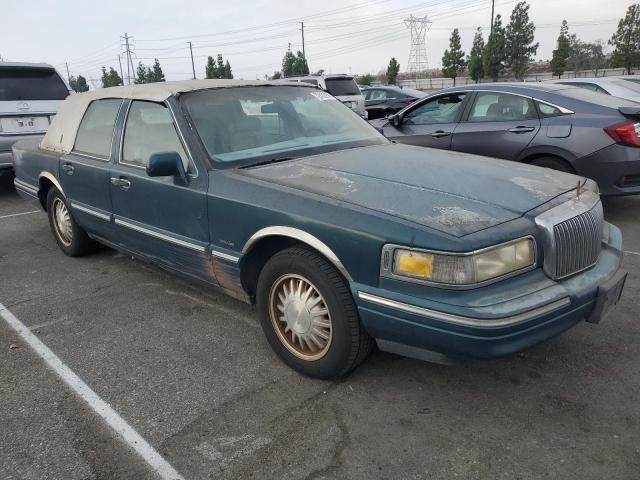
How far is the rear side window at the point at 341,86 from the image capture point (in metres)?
13.8

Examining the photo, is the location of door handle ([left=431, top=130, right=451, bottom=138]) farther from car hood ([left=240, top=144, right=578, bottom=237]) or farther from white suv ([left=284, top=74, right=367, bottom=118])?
white suv ([left=284, top=74, right=367, bottom=118])

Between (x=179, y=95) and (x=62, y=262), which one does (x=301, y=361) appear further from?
(x=62, y=262)

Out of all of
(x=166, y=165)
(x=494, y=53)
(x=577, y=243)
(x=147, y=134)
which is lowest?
(x=577, y=243)

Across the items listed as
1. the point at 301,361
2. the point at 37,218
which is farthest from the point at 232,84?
the point at 37,218

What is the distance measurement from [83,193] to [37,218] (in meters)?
3.05

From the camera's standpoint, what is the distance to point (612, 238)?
9.94 ft

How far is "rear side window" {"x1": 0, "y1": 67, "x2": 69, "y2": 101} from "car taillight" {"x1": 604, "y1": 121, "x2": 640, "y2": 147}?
25.5 feet

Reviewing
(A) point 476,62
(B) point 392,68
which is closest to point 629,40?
(A) point 476,62

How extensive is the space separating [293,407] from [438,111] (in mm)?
5090

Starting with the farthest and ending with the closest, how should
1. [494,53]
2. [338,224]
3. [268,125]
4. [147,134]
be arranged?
1. [494,53]
2. [147,134]
3. [268,125]
4. [338,224]

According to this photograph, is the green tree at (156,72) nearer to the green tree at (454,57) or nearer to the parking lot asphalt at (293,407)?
the green tree at (454,57)

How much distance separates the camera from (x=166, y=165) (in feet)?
10.3

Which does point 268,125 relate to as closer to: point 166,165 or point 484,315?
point 166,165

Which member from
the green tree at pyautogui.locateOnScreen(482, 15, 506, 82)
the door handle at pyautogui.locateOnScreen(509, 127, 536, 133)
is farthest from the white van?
the green tree at pyautogui.locateOnScreen(482, 15, 506, 82)
